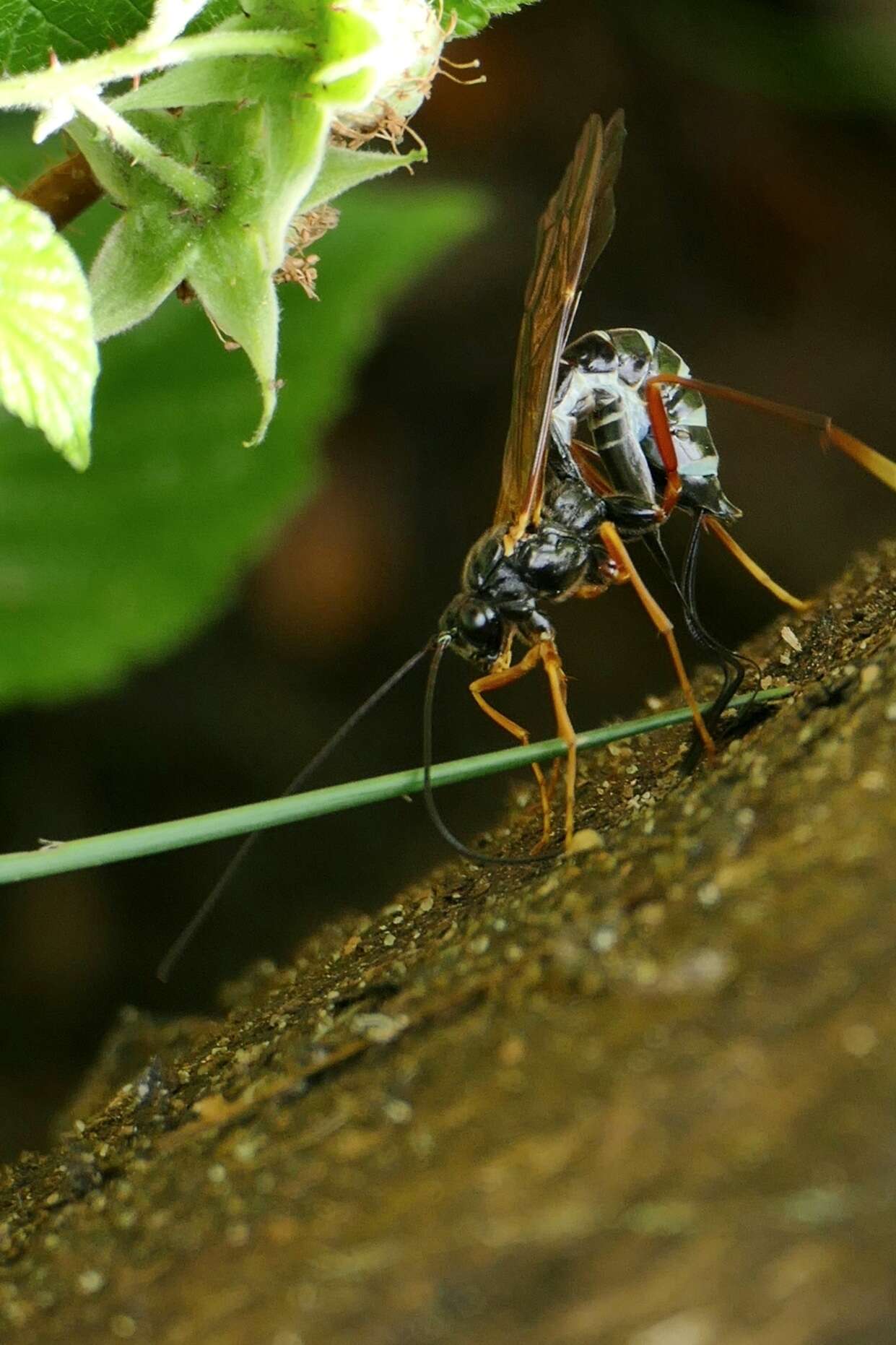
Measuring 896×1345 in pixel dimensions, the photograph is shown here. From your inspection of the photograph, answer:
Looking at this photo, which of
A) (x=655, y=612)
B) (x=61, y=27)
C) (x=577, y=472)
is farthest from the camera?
(x=577, y=472)

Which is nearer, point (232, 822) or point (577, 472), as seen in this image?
point (232, 822)

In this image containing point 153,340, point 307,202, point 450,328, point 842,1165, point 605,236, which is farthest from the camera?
point 450,328

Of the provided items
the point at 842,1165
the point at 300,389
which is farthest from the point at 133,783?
the point at 842,1165

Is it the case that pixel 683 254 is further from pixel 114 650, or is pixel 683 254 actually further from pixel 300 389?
pixel 114 650

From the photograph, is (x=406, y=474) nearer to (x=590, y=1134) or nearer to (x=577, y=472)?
(x=577, y=472)

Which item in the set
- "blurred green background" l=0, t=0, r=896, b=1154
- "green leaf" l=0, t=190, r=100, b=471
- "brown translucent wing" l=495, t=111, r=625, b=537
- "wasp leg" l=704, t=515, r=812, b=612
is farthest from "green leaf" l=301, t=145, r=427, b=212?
"blurred green background" l=0, t=0, r=896, b=1154

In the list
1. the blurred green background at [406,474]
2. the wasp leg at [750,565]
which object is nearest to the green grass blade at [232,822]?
the wasp leg at [750,565]

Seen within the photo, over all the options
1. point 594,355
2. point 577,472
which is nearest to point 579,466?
point 577,472
